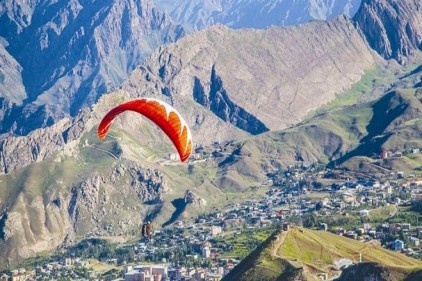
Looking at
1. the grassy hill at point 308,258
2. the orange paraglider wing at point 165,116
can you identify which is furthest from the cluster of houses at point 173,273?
the orange paraglider wing at point 165,116

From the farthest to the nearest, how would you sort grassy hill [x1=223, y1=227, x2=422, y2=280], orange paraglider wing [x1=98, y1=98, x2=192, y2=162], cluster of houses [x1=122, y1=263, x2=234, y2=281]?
cluster of houses [x1=122, y1=263, x2=234, y2=281] → grassy hill [x1=223, y1=227, x2=422, y2=280] → orange paraglider wing [x1=98, y1=98, x2=192, y2=162]

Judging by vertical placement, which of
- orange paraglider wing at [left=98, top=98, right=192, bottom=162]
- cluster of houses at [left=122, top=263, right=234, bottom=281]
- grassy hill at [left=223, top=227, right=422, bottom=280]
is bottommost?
cluster of houses at [left=122, top=263, right=234, bottom=281]

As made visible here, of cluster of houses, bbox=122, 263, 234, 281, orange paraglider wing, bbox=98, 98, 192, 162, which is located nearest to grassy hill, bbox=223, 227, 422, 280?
cluster of houses, bbox=122, 263, 234, 281

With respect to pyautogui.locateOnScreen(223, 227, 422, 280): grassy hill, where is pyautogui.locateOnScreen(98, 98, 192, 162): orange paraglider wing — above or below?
above

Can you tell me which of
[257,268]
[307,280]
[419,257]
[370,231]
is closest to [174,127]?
[307,280]

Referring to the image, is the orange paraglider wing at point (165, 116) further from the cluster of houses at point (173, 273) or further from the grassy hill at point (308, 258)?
the cluster of houses at point (173, 273)

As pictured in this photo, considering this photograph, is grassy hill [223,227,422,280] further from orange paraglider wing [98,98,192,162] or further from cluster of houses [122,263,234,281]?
orange paraglider wing [98,98,192,162]

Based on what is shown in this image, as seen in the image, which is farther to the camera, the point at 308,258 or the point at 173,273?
the point at 173,273

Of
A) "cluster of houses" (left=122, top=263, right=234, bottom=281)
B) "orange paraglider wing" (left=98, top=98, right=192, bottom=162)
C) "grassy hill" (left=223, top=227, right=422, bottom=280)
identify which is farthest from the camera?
"cluster of houses" (left=122, top=263, right=234, bottom=281)

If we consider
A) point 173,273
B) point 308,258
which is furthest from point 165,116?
point 173,273

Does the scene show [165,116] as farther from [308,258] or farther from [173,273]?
[173,273]
